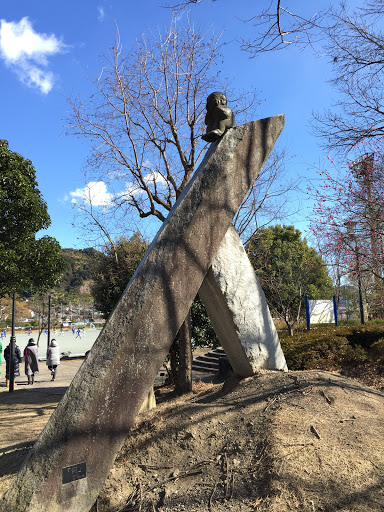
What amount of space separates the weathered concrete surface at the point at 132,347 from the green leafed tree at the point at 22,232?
20.4 feet

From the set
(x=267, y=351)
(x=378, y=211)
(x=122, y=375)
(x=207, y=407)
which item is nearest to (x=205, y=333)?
(x=378, y=211)

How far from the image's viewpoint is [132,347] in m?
3.49

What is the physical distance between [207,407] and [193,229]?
1.88 meters

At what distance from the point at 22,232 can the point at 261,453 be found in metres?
8.32

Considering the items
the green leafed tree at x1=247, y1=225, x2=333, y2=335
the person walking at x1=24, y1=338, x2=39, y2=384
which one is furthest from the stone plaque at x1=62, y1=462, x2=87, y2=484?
the person walking at x1=24, y1=338, x2=39, y2=384

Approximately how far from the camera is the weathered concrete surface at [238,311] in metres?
4.55

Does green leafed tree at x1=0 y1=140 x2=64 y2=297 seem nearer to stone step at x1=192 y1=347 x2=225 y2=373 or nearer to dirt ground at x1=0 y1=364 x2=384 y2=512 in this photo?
dirt ground at x1=0 y1=364 x2=384 y2=512

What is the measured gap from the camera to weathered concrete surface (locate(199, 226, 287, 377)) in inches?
179

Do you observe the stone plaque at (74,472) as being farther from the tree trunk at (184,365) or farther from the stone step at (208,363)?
the stone step at (208,363)

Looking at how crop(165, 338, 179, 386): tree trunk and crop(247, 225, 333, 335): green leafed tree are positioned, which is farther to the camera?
crop(247, 225, 333, 335): green leafed tree

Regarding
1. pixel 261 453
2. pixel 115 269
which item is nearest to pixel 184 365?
pixel 115 269

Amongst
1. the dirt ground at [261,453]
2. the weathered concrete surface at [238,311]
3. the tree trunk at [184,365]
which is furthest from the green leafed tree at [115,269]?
the dirt ground at [261,453]

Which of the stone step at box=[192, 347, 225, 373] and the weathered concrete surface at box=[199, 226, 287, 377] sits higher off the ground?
the weathered concrete surface at box=[199, 226, 287, 377]

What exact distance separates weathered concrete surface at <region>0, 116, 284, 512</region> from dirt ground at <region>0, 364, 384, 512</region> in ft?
1.54
